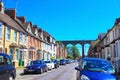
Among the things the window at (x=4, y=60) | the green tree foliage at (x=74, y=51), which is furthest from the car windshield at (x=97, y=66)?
the green tree foliage at (x=74, y=51)

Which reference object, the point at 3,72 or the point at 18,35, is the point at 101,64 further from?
the point at 18,35

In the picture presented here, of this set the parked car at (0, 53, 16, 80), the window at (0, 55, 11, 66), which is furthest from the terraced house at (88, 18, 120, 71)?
the window at (0, 55, 11, 66)

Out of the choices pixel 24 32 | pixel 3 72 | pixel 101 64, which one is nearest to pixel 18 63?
pixel 24 32

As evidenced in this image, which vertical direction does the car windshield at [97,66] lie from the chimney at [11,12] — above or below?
below

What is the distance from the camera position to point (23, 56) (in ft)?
157

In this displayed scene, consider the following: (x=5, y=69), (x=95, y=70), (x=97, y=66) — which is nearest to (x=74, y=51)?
(x=5, y=69)

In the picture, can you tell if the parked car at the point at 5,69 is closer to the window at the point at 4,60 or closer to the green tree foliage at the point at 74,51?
the window at the point at 4,60

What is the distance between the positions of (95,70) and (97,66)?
68 cm

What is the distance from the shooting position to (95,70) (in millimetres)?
12672

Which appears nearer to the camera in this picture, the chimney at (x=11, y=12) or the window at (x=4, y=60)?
the window at (x=4, y=60)

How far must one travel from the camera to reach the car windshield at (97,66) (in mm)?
13009

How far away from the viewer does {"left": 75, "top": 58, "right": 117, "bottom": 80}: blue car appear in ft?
39.1

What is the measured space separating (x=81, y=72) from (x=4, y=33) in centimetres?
2629

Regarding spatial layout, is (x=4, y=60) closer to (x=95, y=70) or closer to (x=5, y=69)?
(x=5, y=69)
